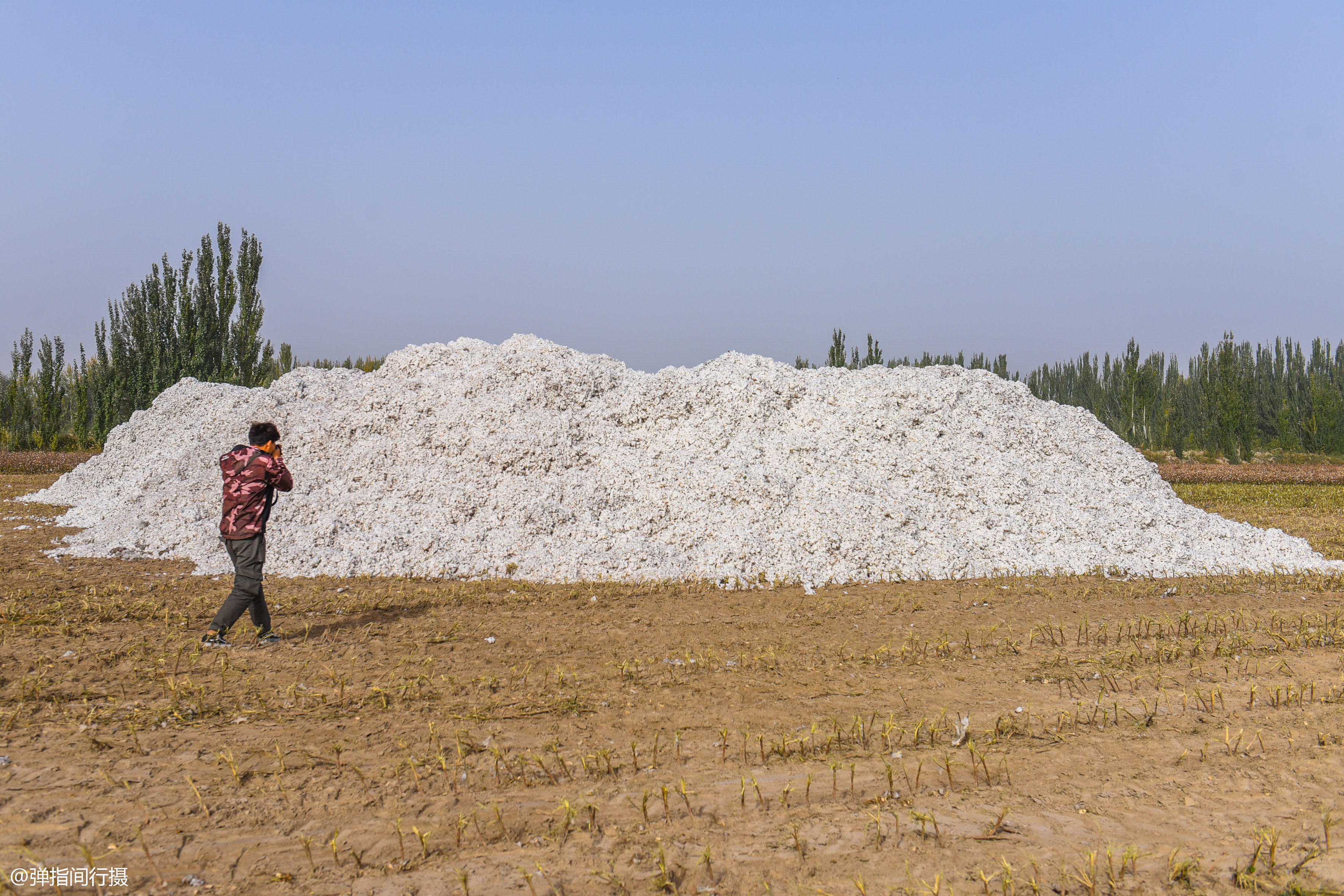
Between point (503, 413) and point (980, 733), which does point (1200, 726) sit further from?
point (503, 413)

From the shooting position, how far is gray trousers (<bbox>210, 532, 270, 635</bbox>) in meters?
6.46

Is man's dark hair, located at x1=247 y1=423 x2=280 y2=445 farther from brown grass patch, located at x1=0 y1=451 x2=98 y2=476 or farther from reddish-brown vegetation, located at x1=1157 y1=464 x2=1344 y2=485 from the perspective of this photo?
reddish-brown vegetation, located at x1=1157 y1=464 x2=1344 y2=485

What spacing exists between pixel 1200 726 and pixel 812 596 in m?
4.22

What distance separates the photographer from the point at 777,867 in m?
3.42

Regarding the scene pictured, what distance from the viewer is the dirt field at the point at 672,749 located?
11.2ft

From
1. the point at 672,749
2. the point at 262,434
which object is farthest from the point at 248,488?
the point at 672,749

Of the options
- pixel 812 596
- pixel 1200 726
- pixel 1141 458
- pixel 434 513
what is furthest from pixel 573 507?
pixel 1141 458

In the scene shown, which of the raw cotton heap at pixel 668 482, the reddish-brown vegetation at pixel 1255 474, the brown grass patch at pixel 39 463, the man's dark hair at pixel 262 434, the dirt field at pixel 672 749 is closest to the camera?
the dirt field at pixel 672 749

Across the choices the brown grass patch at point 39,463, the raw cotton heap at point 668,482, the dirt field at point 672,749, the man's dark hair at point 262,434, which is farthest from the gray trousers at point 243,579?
the brown grass patch at point 39,463

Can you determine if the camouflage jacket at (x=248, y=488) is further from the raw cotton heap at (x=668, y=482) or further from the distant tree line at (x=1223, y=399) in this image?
the distant tree line at (x=1223, y=399)

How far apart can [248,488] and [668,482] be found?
19.4 ft

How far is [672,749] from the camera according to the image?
4621mm

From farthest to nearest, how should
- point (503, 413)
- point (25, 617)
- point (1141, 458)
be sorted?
point (1141, 458)
point (503, 413)
point (25, 617)

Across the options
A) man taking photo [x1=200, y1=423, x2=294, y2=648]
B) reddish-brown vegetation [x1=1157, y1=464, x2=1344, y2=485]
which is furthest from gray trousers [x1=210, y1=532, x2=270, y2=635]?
reddish-brown vegetation [x1=1157, y1=464, x2=1344, y2=485]
